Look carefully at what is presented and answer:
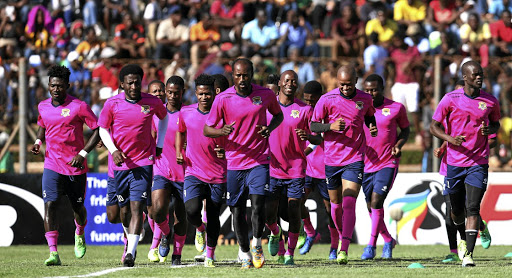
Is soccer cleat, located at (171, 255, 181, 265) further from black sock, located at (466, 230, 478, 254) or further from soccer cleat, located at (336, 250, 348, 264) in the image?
black sock, located at (466, 230, 478, 254)

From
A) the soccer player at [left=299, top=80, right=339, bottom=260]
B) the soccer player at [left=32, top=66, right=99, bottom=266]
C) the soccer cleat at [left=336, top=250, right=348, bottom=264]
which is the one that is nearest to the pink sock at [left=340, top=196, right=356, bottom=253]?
the soccer cleat at [left=336, top=250, right=348, bottom=264]

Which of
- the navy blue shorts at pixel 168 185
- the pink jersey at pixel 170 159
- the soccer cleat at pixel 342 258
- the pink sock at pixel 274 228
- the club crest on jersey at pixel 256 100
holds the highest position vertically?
the club crest on jersey at pixel 256 100

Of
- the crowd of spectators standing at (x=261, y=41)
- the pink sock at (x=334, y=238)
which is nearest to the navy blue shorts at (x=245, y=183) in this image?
the pink sock at (x=334, y=238)

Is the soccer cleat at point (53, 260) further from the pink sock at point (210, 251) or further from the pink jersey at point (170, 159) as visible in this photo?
the pink sock at point (210, 251)

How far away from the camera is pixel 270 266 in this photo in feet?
41.8

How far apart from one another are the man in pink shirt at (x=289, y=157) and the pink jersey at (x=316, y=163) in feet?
4.30

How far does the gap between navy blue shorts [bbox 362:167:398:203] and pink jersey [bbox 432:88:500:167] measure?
6.11 ft

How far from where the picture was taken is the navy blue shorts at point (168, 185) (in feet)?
44.3

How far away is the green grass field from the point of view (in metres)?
11.3

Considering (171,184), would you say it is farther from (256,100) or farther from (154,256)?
(256,100)

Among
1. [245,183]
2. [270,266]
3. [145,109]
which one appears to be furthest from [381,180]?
[145,109]

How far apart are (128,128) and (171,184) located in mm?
1379

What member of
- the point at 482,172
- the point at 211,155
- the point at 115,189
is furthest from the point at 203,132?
the point at 482,172

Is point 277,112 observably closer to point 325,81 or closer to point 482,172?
point 482,172
